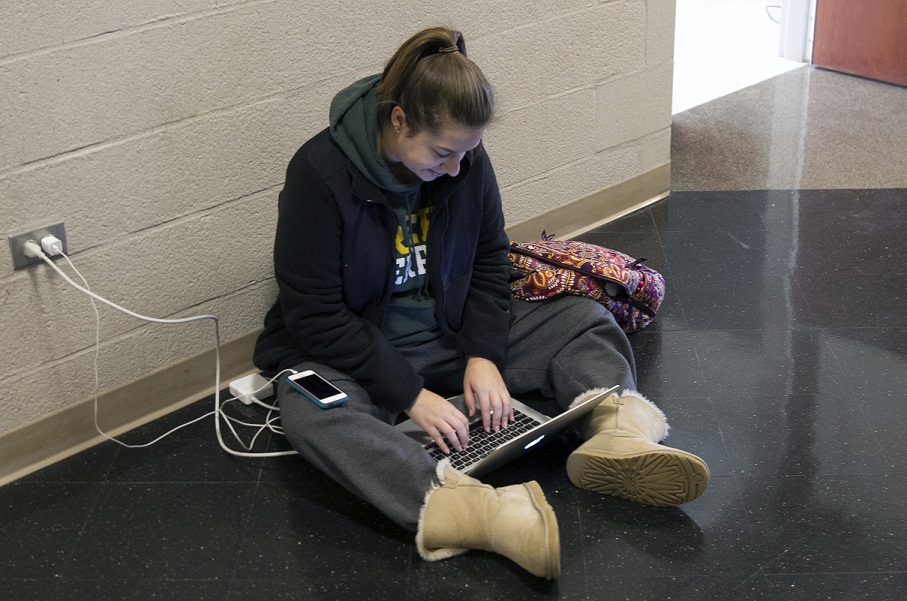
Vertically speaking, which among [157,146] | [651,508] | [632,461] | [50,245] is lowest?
[651,508]

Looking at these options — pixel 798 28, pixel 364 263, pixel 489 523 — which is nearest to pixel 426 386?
pixel 364 263

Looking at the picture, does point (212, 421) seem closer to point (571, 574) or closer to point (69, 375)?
point (69, 375)

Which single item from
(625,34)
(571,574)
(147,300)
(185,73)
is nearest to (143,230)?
(147,300)

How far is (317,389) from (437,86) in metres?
0.56

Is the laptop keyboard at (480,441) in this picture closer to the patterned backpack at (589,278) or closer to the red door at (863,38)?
the patterned backpack at (589,278)

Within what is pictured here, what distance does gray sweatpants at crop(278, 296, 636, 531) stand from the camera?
1.62 m

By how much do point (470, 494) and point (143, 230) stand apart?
2.63 ft

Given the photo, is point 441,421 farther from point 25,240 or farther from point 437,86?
point 25,240

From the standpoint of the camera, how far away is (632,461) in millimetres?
1640

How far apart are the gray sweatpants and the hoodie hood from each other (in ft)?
1.21

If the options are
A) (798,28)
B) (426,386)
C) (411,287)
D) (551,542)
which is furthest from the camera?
(798,28)

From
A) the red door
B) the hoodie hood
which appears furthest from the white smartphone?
the red door

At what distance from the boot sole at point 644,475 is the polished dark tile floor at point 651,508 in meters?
0.03

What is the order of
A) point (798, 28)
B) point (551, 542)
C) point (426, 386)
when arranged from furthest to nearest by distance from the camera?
point (798, 28), point (426, 386), point (551, 542)
